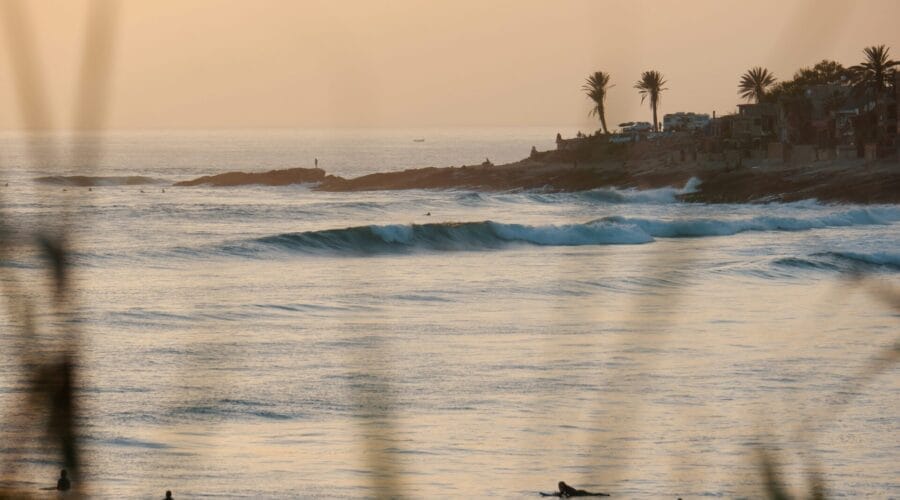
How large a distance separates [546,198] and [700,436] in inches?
2456

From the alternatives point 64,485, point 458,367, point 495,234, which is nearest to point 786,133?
point 495,234

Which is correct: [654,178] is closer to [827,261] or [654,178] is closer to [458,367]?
[827,261]

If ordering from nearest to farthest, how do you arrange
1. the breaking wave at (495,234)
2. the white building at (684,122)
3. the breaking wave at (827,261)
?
the breaking wave at (827,261) < the breaking wave at (495,234) < the white building at (684,122)

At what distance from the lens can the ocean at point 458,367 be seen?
6.39 ft

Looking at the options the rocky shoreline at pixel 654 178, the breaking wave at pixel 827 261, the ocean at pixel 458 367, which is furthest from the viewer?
the rocky shoreline at pixel 654 178

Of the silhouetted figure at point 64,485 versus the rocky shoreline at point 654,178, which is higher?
the silhouetted figure at point 64,485

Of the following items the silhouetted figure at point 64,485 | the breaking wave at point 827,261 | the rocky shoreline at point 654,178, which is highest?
the silhouetted figure at point 64,485

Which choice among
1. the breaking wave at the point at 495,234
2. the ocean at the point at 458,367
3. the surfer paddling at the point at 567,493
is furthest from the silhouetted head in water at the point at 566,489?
the breaking wave at the point at 495,234

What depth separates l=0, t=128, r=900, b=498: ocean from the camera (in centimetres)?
195

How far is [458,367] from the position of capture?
763 inches

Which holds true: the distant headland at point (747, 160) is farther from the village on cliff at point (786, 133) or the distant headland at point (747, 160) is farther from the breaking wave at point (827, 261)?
the breaking wave at point (827, 261)

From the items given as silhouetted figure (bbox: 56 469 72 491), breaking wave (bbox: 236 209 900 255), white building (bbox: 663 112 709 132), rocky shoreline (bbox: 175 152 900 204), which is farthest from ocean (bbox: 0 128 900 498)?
white building (bbox: 663 112 709 132)

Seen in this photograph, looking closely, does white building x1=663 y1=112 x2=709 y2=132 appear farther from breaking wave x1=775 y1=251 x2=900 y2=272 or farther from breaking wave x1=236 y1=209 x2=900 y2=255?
breaking wave x1=775 y1=251 x2=900 y2=272

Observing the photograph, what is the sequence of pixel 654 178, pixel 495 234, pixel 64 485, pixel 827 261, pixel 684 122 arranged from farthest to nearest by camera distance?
pixel 684 122 → pixel 654 178 → pixel 495 234 → pixel 827 261 → pixel 64 485
